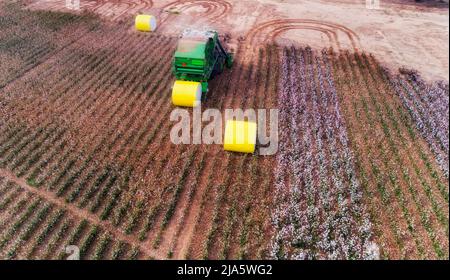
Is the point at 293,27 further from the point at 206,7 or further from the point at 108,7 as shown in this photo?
the point at 108,7

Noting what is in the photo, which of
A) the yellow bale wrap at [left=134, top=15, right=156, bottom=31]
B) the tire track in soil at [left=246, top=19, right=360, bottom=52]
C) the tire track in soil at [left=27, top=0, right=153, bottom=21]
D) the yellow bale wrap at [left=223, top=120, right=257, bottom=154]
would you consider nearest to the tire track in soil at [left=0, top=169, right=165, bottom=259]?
the yellow bale wrap at [left=223, top=120, right=257, bottom=154]

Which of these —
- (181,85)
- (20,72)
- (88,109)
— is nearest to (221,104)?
(181,85)

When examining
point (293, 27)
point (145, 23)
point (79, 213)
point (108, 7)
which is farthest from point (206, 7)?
point (79, 213)

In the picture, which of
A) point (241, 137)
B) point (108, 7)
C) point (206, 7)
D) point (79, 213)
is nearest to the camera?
point (79, 213)

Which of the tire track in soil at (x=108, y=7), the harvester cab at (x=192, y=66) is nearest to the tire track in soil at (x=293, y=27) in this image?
the harvester cab at (x=192, y=66)

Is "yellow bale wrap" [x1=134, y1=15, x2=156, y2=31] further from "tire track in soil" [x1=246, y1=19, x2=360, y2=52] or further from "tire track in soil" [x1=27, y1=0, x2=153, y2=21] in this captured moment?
"tire track in soil" [x1=246, y1=19, x2=360, y2=52]

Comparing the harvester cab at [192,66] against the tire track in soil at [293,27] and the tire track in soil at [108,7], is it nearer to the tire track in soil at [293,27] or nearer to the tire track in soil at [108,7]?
the tire track in soil at [293,27]
